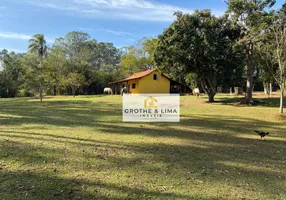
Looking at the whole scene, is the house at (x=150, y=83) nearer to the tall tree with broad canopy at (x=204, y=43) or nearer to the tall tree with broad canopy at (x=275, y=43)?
the tall tree with broad canopy at (x=204, y=43)

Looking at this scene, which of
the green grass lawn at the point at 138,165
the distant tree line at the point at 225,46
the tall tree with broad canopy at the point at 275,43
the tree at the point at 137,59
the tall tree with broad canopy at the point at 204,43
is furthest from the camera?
the tree at the point at 137,59

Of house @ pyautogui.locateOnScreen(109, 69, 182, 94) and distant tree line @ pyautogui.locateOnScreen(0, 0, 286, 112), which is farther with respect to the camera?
house @ pyautogui.locateOnScreen(109, 69, 182, 94)

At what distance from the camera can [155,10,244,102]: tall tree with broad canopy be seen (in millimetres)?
16344

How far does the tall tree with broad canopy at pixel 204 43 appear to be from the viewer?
16.3m

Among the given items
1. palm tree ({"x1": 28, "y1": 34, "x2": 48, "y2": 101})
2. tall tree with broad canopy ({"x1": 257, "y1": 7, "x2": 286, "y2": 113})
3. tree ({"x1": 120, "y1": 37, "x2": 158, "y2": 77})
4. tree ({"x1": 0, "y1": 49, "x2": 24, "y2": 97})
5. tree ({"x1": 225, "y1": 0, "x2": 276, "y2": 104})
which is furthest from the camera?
palm tree ({"x1": 28, "y1": 34, "x2": 48, "y2": 101})

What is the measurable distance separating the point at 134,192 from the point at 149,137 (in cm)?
359

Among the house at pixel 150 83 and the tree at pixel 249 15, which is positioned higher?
the tree at pixel 249 15

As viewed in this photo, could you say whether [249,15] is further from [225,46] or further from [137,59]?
[137,59]

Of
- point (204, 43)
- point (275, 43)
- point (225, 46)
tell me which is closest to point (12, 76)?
point (204, 43)

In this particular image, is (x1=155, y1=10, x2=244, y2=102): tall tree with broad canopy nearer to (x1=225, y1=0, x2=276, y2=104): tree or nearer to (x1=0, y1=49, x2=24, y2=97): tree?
(x1=225, y1=0, x2=276, y2=104): tree

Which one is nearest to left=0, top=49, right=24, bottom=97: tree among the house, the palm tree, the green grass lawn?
the palm tree

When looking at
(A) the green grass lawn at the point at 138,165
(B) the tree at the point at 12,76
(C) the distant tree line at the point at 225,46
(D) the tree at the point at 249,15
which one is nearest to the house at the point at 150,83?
(C) the distant tree line at the point at 225,46

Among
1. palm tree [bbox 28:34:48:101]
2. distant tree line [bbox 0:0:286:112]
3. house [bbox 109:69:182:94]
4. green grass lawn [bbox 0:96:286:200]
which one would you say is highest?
palm tree [bbox 28:34:48:101]

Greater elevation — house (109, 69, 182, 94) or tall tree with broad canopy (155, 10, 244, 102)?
tall tree with broad canopy (155, 10, 244, 102)
